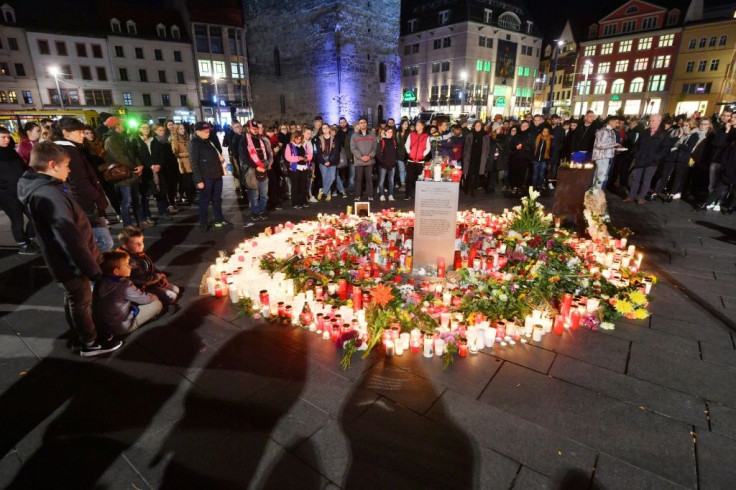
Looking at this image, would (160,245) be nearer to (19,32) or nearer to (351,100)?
(351,100)

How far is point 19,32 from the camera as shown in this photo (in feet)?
123

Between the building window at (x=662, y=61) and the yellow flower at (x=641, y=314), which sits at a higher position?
the building window at (x=662, y=61)

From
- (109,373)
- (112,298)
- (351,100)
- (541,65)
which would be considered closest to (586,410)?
(109,373)

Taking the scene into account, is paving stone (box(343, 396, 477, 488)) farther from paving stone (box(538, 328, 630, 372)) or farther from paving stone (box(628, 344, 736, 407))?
paving stone (box(628, 344, 736, 407))

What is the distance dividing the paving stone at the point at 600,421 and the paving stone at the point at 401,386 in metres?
0.48

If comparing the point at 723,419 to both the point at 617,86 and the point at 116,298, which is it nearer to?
the point at 116,298

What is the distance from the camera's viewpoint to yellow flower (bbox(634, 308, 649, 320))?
4.46 meters

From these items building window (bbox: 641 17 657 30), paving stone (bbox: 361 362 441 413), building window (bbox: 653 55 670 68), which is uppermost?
building window (bbox: 641 17 657 30)

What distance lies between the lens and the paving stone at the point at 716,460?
8.15 feet

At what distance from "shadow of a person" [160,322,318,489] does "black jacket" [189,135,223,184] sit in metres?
4.47

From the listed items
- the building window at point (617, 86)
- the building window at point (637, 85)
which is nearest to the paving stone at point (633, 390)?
the building window at point (637, 85)

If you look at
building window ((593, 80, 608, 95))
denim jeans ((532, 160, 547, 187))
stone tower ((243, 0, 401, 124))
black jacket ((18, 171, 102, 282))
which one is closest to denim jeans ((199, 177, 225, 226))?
black jacket ((18, 171, 102, 282))

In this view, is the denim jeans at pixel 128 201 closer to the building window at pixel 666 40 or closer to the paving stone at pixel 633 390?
the paving stone at pixel 633 390

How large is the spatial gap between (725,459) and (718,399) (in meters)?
0.75
